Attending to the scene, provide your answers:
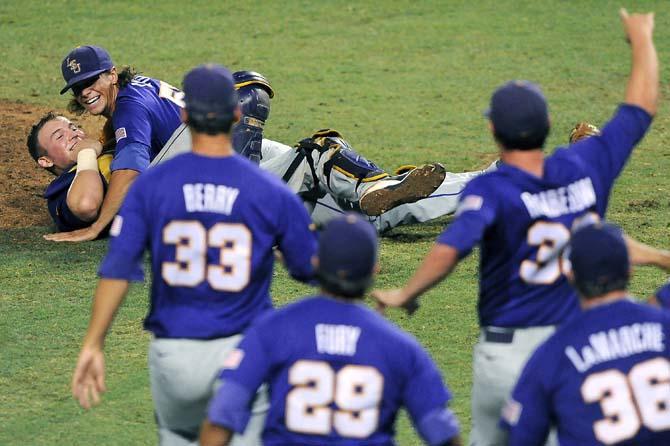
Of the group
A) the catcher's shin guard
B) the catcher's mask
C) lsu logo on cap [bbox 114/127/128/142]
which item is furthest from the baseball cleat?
lsu logo on cap [bbox 114/127/128/142]

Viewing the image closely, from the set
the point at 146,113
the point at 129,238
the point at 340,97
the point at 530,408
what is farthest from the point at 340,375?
the point at 340,97

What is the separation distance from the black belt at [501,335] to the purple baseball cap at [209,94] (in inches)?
46.2

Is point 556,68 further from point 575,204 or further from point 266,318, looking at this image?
point 266,318

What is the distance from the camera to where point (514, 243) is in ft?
13.8

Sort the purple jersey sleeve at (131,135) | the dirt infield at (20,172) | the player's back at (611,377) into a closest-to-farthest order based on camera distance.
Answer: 1. the player's back at (611,377)
2. the purple jersey sleeve at (131,135)
3. the dirt infield at (20,172)

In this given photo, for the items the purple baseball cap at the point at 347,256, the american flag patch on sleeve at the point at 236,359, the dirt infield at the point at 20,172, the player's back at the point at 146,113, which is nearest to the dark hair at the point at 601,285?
the purple baseball cap at the point at 347,256

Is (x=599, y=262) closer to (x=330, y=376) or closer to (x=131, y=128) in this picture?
(x=330, y=376)

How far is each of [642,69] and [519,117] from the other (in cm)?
75

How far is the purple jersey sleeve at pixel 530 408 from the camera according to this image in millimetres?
3504

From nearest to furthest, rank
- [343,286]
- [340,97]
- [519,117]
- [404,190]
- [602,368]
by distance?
[602,368] < [343,286] < [519,117] < [404,190] < [340,97]

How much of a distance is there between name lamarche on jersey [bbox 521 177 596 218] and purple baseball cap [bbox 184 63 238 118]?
1.04 m

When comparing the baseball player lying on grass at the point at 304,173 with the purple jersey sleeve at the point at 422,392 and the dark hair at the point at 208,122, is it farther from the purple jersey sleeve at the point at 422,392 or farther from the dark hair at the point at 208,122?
the purple jersey sleeve at the point at 422,392

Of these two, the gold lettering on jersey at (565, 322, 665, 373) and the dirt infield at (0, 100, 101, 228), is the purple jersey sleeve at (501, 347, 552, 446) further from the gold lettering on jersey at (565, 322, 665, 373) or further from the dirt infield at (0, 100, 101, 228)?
the dirt infield at (0, 100, 101, 228)

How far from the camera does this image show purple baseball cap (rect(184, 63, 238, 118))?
13.6ft
